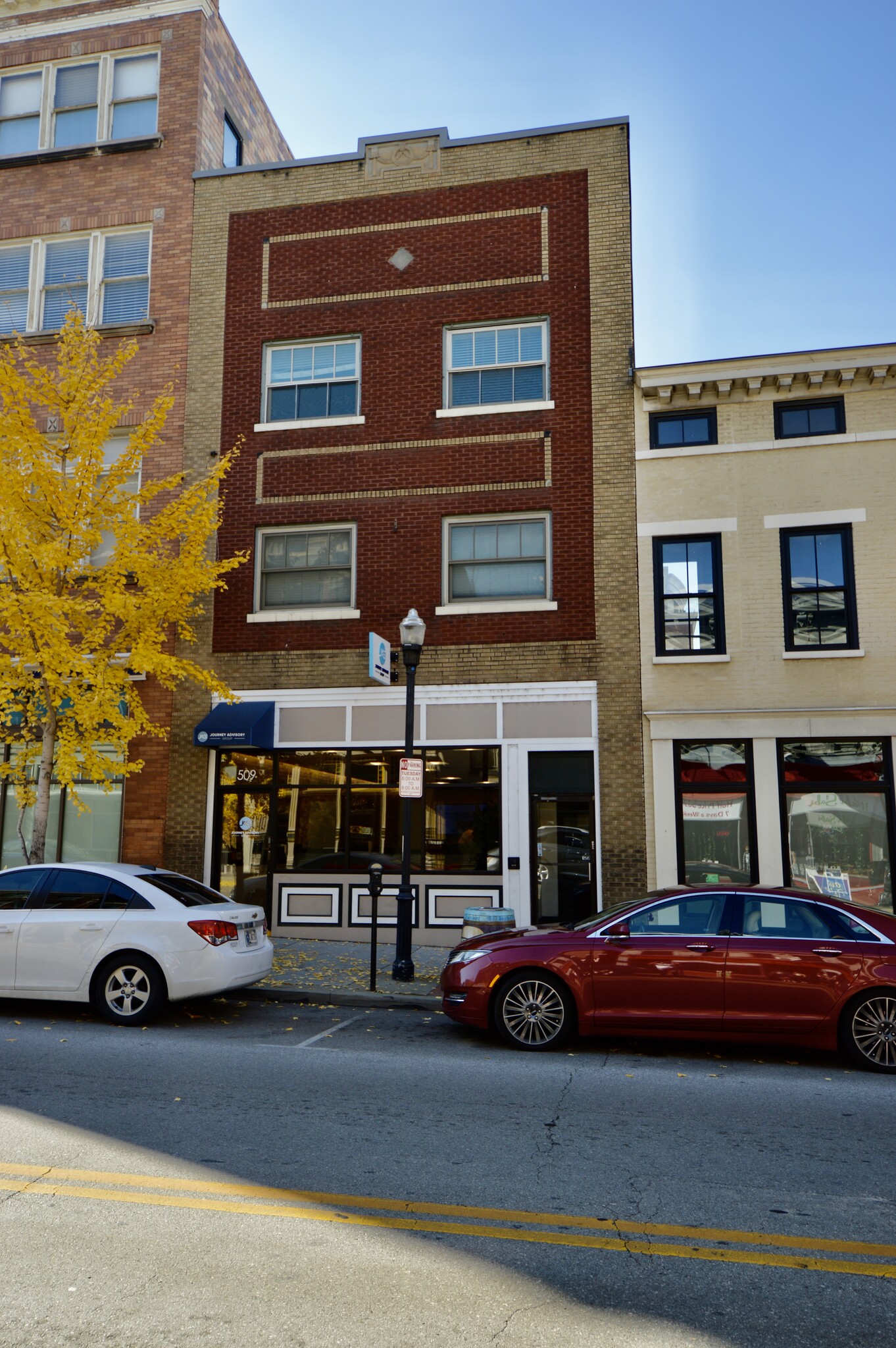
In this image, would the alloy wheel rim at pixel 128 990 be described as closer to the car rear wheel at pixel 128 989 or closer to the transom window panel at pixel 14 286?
the car rear wheel at pixel 128 989

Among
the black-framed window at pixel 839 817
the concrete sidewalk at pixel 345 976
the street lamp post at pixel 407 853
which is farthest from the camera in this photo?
the black-framed window at pixel 839 817

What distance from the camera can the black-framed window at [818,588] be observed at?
48.2ft

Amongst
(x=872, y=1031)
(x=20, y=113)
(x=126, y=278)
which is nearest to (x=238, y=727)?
(x=126, y=278)

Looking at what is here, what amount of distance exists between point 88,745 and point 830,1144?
34.1ft

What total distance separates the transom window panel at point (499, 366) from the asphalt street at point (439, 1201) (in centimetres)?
1109

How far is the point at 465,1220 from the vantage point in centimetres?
480

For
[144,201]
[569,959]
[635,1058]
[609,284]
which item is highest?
[144,201]

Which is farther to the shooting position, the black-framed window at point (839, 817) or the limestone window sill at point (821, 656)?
the limestone window sill at point (821, 656)

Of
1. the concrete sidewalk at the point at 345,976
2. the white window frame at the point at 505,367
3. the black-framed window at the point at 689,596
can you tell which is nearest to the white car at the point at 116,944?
the concrete sidewalk at the point at 345,976

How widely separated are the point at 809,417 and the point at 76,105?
14.4 m

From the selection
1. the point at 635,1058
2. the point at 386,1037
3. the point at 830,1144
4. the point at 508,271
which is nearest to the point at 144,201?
the point at 508,271

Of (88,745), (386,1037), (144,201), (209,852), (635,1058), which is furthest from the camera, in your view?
(144,201)

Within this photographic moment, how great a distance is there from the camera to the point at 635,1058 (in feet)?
28.1

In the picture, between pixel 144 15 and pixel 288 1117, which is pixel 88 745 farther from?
pixel 144 15
